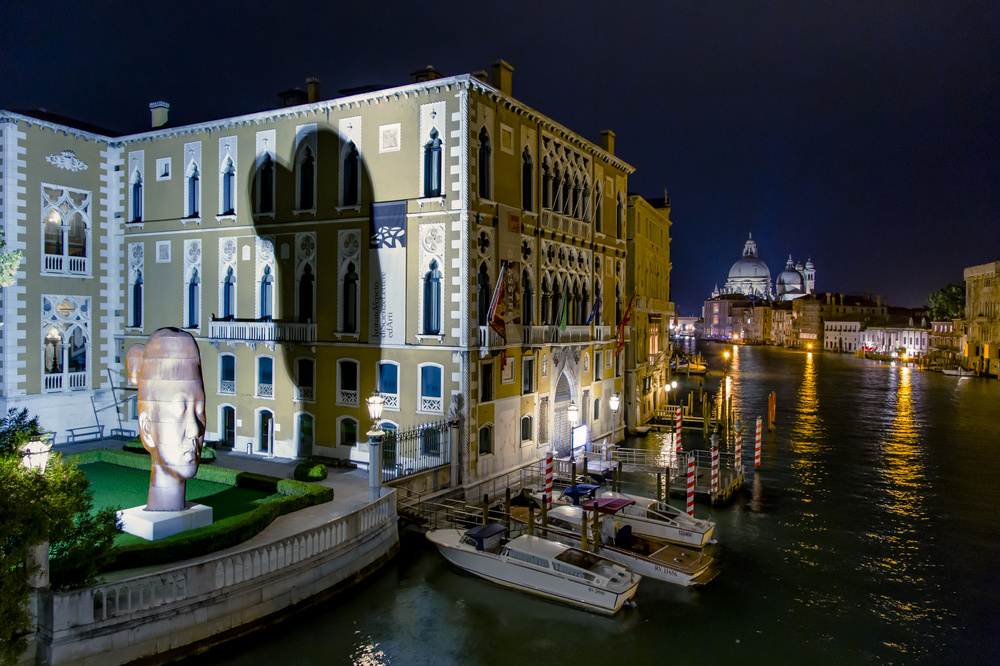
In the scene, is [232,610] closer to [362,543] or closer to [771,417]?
[362,543]

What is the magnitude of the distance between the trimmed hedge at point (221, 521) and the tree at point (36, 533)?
2.50 ft

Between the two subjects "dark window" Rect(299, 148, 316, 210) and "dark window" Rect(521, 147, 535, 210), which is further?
"dark window" Rect(521, 147, 535, 210)

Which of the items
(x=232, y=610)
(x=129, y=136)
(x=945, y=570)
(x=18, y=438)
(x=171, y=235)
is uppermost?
(x=129, y=136)

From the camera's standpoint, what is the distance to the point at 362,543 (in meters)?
17.4

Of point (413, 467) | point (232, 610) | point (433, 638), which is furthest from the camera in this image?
point (413, 467)

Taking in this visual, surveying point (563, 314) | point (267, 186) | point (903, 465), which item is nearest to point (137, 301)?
point (267, 186)

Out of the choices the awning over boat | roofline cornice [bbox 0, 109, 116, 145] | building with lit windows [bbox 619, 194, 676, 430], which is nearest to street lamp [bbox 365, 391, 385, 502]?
the awning over boat

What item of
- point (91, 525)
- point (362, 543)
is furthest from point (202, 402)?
point (362, 543)

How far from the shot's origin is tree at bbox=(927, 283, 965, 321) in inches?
5118

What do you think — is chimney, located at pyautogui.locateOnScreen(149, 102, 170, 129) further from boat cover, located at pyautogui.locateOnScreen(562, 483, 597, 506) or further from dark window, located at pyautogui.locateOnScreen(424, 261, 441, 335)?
boat cover, located at pyautogui.locateOnScreen(562, 483, 597, 506)

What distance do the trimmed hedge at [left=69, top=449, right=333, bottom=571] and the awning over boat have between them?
7.91 m

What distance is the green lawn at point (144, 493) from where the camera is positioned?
59.7 ft

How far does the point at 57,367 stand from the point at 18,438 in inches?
757

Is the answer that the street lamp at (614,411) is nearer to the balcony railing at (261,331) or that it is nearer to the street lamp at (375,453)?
the balcony railing at (261,331)
